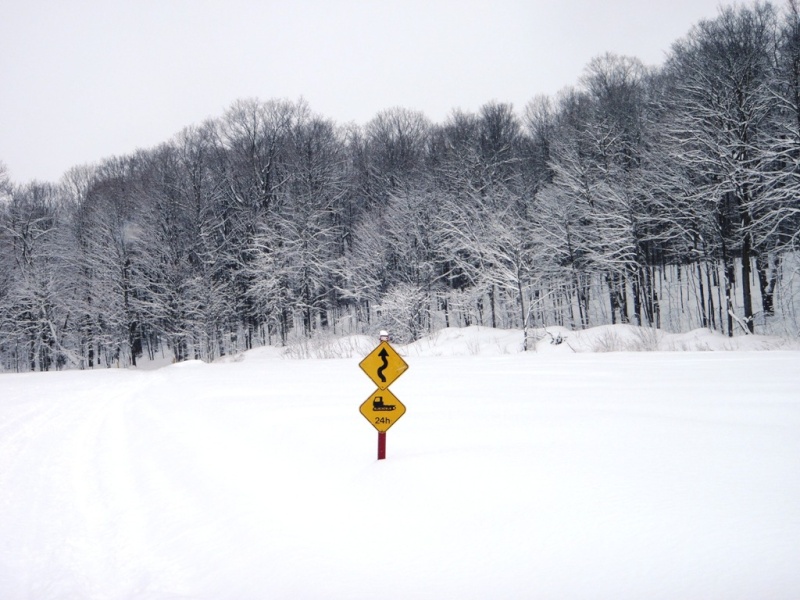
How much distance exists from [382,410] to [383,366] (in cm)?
46

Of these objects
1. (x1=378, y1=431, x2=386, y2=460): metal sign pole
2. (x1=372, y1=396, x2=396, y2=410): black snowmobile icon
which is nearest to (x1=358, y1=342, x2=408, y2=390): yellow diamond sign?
(x1=372, y1=396, x2=396, y2=410): black snowmobile icon

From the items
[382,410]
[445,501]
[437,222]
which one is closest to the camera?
[445,501]

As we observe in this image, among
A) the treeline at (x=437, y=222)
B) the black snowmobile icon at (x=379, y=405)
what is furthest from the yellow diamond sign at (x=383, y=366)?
the treeline at (x=437, y=222)

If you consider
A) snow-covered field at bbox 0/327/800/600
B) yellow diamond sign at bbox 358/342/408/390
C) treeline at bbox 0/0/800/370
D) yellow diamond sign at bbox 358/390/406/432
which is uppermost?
treeline at bbox 0/0/800/370

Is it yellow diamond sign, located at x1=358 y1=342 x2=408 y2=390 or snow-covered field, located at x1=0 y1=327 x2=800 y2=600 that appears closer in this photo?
snow-covered field, located at x1=0 y1=327 x2=800 y2=600

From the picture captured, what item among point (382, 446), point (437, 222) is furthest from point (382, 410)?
point (437, 222)

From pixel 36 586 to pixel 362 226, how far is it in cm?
3371

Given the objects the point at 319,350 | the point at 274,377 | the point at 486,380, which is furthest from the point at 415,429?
the point at 319,350

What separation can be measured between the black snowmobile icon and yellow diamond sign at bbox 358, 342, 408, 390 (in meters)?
0.12

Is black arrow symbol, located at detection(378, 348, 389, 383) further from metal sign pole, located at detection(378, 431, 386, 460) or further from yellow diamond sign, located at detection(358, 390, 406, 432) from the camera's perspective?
metal sign pole, located at detection(378, 431, 386, 460)

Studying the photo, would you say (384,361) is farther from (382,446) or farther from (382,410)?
(382,446)

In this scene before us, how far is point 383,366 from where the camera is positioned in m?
5.14

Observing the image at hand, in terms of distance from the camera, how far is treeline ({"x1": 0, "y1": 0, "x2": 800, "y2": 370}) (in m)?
23.2

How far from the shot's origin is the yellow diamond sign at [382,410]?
16.6 ft
